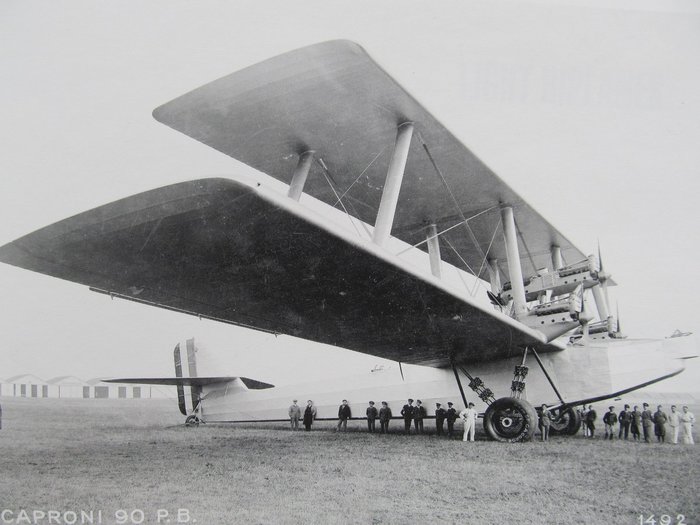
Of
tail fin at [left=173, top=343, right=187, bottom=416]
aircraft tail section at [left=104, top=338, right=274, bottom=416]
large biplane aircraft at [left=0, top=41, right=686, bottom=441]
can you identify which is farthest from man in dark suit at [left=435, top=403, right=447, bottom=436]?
tail fin at [left=173, top=343, right=187, bottom=416]

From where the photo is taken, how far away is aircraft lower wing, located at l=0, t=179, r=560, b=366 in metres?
4.02

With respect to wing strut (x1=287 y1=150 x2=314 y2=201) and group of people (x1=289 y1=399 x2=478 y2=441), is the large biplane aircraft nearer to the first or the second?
wing strut (x1=287 y1=150 x2=314 y2=201)

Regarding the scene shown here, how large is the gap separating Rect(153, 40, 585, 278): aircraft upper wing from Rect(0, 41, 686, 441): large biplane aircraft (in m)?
0.02

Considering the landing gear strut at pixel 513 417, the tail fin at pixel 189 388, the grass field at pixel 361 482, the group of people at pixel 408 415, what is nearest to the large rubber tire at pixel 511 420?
the landing gear strut at pixel 513 417

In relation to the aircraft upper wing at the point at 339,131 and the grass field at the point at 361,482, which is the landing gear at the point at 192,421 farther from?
the aircraft upper wing at the point at 339,131

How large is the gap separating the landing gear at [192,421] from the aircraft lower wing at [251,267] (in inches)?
320

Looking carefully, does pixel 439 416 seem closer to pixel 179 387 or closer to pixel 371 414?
pixel 371 414

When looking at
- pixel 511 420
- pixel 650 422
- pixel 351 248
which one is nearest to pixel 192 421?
pixel 511 420

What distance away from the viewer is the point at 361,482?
203 inches

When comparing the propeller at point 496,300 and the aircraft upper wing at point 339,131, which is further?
the propeller at point 496,300

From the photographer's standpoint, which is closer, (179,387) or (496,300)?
(496,300)

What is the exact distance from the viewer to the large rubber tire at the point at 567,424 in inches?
428

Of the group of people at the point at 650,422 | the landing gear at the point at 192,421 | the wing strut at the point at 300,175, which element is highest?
the wing strut at the point at 300,175

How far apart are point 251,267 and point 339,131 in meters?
2.49
